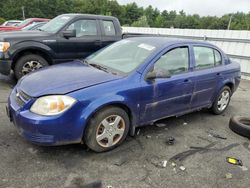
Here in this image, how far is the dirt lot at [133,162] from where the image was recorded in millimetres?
2719

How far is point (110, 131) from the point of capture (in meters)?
3.25

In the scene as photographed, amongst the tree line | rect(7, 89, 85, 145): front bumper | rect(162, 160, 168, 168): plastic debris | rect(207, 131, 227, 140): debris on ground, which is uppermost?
the tree line

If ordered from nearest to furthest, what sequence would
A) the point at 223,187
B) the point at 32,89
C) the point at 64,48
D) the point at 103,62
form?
1. the point at 223,187
2. the point at 32,89
3. the point at 103,62
4. the point at 64,48

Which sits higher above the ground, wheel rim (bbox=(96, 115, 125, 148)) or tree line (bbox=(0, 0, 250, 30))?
tree line (bbox=(0, 0, 250, 30))

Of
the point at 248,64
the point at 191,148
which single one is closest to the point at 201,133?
the point at 191,148

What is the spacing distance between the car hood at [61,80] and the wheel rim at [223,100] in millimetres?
2731

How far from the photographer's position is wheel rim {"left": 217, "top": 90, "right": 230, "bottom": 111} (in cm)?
502

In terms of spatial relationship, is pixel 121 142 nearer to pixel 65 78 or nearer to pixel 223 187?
pixel 65 78

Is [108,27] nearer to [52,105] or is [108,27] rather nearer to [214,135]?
[214,135]

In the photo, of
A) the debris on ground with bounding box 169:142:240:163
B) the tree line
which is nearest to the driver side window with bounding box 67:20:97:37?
the debris on ground with bounding box 169:142:240:163

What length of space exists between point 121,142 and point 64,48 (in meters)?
3.67

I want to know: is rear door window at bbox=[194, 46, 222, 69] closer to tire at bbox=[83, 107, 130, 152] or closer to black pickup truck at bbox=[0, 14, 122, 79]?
tire at bbox=[83, 107, 130, 152]

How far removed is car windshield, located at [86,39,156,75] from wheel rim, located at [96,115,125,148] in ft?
2.30

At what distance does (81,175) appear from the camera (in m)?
2.77
